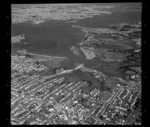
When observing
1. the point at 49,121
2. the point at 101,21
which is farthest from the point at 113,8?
the point at 49,121

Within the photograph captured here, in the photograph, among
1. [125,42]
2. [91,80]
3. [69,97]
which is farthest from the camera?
[125,42]

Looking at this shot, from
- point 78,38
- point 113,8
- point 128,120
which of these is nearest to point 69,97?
point 128,120

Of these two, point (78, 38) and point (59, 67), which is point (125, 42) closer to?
point (78, 38)
